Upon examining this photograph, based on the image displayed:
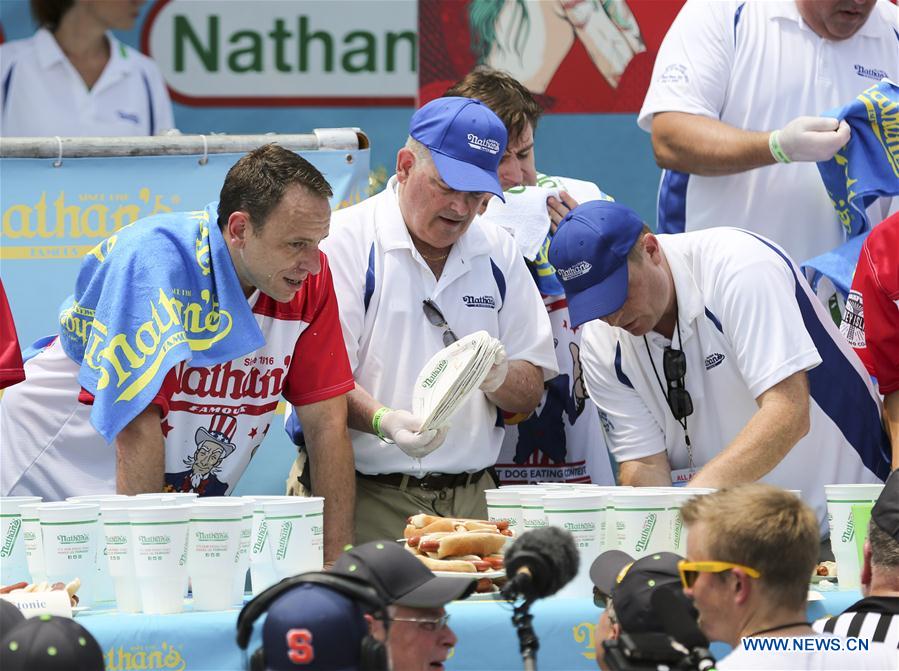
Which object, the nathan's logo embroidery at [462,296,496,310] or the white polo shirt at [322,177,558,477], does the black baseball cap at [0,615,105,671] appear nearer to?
the white polo shirt at [322,177,558,477]

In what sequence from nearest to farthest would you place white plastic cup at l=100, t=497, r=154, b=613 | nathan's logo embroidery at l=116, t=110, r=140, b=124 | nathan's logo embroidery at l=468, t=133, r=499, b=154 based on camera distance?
1. white plastic cup at l=100, t=497, r=154, b=613
2. nathan's logo embroidery at l=468, t=133, r=499, b=154
3. nathan's logo embroidery at l=116, t=110, r=140, b=124

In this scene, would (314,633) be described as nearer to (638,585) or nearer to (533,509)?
(638,585)

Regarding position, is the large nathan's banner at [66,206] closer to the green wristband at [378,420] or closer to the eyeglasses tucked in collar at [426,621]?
the green wristband at [378,420]

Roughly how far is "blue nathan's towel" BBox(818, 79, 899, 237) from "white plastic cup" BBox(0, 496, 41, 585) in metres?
2.92

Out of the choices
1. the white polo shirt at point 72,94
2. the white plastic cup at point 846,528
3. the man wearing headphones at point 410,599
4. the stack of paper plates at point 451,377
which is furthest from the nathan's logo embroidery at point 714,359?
the white polo shirt at point 72,94

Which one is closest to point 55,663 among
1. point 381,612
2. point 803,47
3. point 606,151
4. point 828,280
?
point 381,612

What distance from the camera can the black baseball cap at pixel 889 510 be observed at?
9.89 feet

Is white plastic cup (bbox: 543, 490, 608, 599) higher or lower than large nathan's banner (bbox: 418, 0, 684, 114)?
lower

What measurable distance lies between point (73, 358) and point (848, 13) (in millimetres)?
2970

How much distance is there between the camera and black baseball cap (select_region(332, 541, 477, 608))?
94.1 inches

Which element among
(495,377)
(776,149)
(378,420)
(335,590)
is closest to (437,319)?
(495,377)

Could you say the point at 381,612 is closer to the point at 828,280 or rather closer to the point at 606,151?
the point at 828,280

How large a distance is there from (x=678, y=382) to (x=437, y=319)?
74 centimetres

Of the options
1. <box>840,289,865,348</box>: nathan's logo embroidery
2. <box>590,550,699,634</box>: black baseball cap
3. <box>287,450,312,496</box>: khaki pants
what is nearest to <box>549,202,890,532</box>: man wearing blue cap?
<box>840,289,865,348</box>: nathan's logo embroidery
